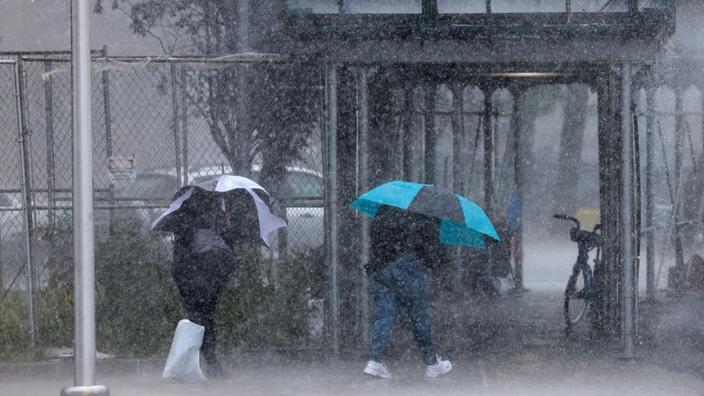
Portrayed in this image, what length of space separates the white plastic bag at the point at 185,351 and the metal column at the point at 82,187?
124 centimetres

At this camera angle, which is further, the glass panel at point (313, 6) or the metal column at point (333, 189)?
the glass panel at point (313, 6)

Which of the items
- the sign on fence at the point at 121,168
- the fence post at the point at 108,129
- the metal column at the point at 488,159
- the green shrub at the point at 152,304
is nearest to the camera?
the sign on fence at the point at 121,168

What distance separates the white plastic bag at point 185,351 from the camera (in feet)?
33.4

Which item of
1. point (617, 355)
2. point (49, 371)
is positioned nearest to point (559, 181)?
point (617, 355)

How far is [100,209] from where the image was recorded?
39.1 ft

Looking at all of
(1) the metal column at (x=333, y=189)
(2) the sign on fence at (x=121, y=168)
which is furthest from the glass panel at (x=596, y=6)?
(2) the sign on fence at (x=121, y=168)

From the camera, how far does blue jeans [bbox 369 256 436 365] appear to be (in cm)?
1062

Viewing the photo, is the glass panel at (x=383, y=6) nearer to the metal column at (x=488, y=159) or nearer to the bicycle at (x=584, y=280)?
the bicycle at (x=584, y=280)

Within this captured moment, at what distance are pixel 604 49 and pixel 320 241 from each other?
3242mm

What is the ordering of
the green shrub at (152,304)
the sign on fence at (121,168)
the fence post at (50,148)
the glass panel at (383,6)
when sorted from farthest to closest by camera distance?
the glass panel at (383,6), the fence post at (50,148), the green shrub at (152,304), the sign on fence at (121,168)

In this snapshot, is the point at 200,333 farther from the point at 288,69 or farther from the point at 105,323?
the point at 288,69

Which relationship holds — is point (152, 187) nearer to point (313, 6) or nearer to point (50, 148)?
point (50, 148)

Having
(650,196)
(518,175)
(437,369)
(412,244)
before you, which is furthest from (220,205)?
(518,175)

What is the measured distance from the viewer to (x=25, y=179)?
1157 cm
